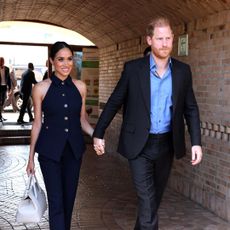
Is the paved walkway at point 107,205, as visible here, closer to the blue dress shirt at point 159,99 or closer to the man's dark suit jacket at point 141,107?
the man's dark suit jacket at point 141,107

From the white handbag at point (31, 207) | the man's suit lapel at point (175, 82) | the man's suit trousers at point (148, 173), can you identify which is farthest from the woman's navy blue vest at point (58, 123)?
the man's suit lapel at point (175, 82)

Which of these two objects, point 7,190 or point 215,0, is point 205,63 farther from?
point 7,190

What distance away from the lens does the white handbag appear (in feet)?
12.4

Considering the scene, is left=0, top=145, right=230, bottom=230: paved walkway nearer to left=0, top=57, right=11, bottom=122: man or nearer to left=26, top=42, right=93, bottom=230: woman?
left=26, top=42, right=93, bottom=230: woman

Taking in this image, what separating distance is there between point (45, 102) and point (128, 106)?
0.69 metres

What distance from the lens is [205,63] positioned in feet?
19.7

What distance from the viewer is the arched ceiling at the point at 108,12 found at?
20.1 feet

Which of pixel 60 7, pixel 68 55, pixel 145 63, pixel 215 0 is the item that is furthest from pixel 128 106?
pixel 60 7

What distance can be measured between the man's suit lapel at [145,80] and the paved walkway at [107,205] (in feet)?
6.41

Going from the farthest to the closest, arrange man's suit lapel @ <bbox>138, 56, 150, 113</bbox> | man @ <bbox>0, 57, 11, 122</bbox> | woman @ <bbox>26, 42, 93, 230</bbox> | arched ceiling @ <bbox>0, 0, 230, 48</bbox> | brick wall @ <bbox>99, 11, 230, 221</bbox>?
man @ <bbox>0, 57, 11, 122</bbox>
arched ceiling @ <bbox>0, 0, 230, 48</bbox>
brick wall @ <bbox>99, 11, 230, 221</bbox>
woman @ <bbox>26, 42, 93, 230</bbox>
man's suit lapel @ <bbox>138, 56, 150, 113</bbox>

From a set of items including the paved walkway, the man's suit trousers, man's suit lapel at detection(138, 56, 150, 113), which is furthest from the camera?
the paved walkway

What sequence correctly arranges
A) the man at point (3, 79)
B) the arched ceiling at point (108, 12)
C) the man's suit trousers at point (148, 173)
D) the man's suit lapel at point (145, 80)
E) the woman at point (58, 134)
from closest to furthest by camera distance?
the man's suit lapel at point (145, 80) < the man's suit trousers at point (148, 173) < the woman at point (58, 134) < the arched ceiling at point (108, 12) < the man at point (3, 79)

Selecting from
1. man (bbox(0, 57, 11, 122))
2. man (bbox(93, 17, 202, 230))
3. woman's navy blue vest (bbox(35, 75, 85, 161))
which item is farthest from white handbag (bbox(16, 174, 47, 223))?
man (bbox(0, 57, 11, 122))

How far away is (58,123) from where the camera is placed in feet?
13.0
